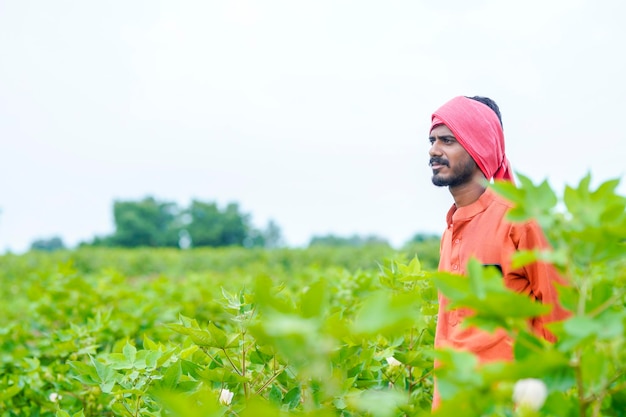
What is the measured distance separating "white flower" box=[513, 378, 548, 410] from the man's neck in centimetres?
126

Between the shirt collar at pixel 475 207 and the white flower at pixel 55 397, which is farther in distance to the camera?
the white flower at pixel 55 397

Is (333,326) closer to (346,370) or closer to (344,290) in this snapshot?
(346,370)

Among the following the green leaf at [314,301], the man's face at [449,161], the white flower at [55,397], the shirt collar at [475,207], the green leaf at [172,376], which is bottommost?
the white flower at [55,397]

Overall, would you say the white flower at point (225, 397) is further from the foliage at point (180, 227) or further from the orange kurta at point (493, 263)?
the foliage at point (180, 227)

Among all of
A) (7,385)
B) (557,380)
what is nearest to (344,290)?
(7,385)

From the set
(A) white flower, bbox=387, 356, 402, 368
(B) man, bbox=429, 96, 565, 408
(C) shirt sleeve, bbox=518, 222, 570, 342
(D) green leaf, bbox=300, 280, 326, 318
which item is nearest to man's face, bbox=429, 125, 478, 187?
(B) man, bbox=429, 96, 565, 408

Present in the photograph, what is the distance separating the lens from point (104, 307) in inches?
217

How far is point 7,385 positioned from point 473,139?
7.80 feet

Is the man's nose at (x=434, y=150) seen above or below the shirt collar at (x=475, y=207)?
above

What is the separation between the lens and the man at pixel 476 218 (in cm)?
209

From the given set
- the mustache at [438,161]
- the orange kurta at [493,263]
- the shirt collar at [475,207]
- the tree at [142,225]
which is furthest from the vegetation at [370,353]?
the tree at [142,225]

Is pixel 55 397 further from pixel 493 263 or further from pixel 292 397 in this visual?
pixel 493 263

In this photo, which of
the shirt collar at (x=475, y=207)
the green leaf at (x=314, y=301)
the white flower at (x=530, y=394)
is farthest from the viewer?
the shirt collar at (x=475, y=207)

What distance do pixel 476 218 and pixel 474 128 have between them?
295 millimetres
